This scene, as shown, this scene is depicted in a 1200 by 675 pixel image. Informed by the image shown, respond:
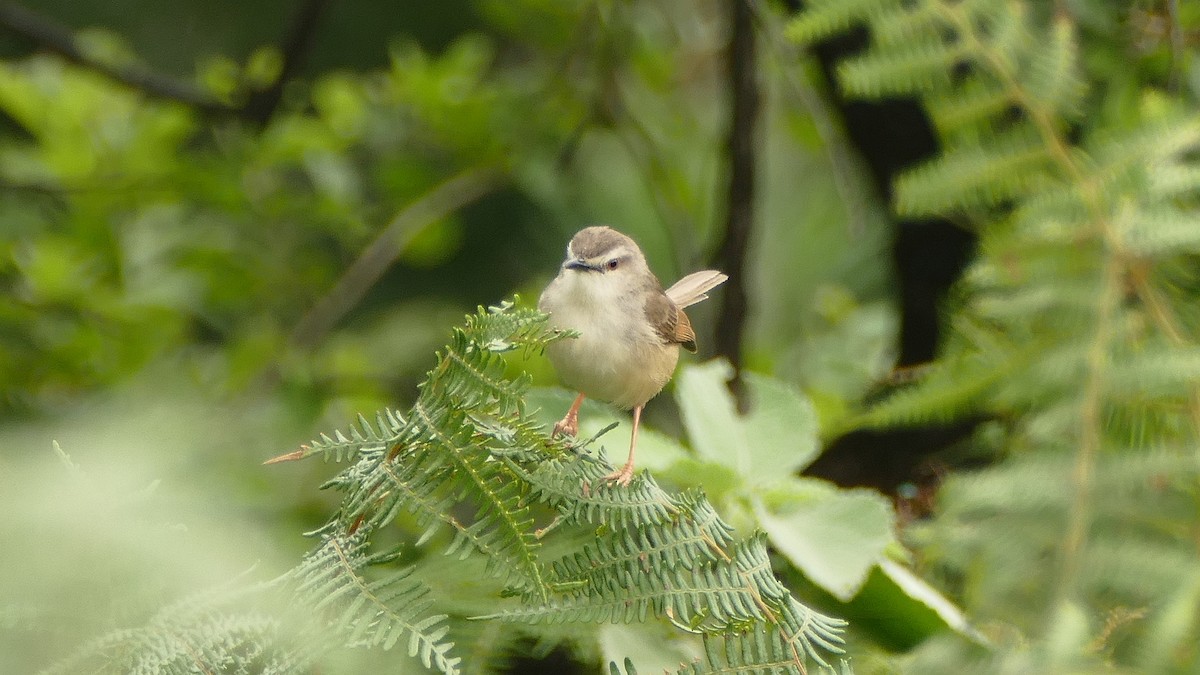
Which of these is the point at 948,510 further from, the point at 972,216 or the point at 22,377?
the point at 22,377

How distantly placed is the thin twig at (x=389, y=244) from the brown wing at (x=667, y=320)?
5.28 feet

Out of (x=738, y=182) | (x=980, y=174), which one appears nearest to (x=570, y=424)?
(x=980, y=174)

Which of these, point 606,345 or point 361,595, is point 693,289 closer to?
point 606,345

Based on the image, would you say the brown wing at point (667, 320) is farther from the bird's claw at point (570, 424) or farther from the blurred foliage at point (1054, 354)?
the blurred foliage at point (1054, 354)

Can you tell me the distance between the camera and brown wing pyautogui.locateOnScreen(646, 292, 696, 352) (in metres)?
2.01

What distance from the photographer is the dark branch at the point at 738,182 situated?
2.78 metres

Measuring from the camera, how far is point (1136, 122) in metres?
2.49

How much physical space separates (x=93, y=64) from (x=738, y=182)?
1.75 metres

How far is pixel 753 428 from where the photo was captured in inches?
68.9

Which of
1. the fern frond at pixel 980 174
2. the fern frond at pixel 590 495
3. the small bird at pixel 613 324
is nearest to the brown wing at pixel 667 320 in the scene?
the small bird at pixel 613 324

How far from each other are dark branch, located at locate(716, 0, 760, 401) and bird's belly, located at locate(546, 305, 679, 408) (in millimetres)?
816

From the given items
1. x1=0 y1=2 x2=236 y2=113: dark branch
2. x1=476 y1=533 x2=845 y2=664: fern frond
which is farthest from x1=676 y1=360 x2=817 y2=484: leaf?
x1=0 y1=2 x2=236 y2=113: dark branch

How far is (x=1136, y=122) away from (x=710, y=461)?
1527 mm

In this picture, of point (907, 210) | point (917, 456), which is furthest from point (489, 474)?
point (917, 456)
